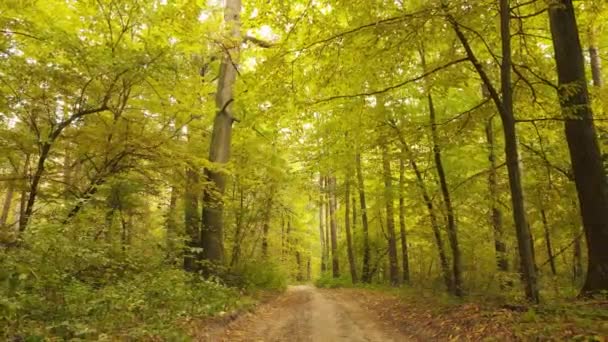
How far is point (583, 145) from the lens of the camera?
21.4 feet

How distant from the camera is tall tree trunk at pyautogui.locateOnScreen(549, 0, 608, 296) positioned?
6.14m

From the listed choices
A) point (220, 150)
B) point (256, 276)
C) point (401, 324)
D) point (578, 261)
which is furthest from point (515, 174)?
point (256, 276)

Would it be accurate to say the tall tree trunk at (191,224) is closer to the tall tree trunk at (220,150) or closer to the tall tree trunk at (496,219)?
the tall tree trunk at (220,150)

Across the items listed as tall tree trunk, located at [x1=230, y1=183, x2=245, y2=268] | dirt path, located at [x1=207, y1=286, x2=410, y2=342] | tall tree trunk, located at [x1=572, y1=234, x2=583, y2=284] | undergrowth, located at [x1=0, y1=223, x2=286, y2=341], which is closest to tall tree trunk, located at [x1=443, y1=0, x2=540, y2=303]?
dirt path, located at [x1=207, y1=286, x2=410, y2=342]

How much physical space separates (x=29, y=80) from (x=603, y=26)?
12366mm

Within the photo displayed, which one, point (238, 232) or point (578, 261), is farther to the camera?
point (238, 232)

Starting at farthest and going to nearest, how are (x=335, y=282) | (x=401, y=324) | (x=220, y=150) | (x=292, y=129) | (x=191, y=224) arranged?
1. (x=335, y=282)
2. (x=191, y=224)
3. (x=220, y=150)
4. (x=292, y=129)
5. (x=401, y=324)

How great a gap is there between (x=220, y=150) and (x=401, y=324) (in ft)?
23.2

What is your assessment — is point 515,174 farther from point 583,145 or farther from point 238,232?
point 238,232

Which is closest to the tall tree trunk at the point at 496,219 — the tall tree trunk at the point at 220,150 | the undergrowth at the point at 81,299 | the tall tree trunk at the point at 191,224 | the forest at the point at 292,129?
the forest at the point at 292,129

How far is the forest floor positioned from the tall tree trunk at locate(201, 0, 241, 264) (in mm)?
2317

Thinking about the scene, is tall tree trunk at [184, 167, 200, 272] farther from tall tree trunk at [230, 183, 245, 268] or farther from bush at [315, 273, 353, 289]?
bush at [315, 273, 353, 289]

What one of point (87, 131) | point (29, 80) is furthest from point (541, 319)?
point (29, 80)

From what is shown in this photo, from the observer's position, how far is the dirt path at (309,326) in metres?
6.92
